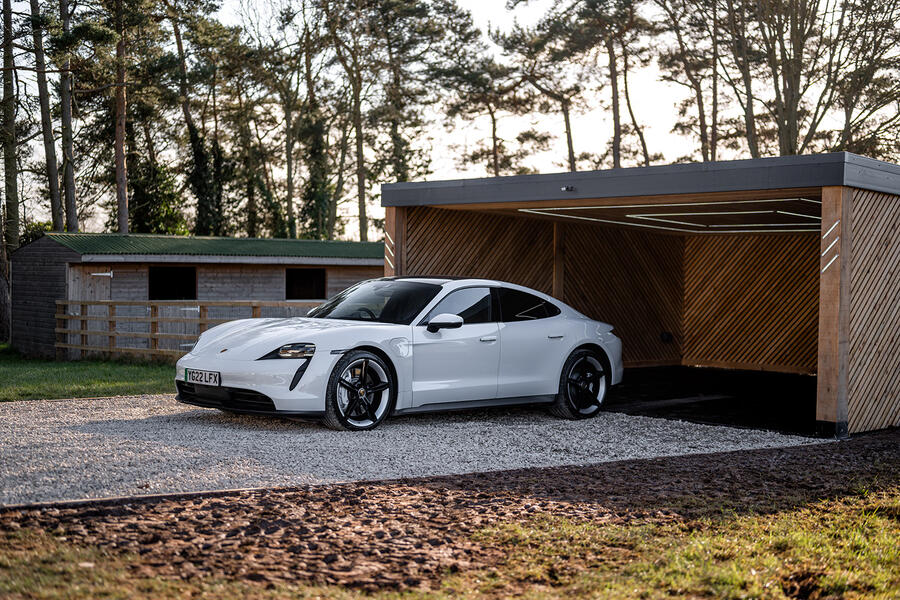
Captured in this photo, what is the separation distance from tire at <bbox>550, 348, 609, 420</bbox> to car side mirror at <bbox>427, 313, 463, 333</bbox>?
5.28 feet

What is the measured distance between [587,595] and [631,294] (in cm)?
1349

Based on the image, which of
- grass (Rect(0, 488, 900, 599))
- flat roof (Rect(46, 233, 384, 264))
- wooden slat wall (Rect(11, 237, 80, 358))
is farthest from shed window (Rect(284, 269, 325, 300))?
grass (Rect(0, 488, 900, 599))

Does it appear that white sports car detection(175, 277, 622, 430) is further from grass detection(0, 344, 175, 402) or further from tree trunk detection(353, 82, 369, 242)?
tree trunk detection(353, 82, 369, 242)

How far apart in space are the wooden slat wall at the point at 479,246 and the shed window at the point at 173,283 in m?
11.2

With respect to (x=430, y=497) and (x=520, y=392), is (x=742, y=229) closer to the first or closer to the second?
(x=520, y=392)

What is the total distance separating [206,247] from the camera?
23.7m

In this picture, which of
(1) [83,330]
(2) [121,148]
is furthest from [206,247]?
(2) [121,148]

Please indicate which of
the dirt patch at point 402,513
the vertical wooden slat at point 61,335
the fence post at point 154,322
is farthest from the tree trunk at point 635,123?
the dirt patch at point 402,513

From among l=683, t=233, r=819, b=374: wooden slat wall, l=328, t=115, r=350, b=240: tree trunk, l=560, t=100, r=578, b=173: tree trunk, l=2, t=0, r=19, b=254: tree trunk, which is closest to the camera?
l=683, t=233, r=819, b=374: wooden slat wall

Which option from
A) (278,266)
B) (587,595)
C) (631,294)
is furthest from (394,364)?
(278,266)

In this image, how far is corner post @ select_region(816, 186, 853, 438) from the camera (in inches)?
364

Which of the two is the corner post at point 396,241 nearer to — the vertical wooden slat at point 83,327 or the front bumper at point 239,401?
the front bumper at point 239,401

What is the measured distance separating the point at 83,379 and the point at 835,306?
33.2ft

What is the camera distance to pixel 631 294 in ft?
57.3
